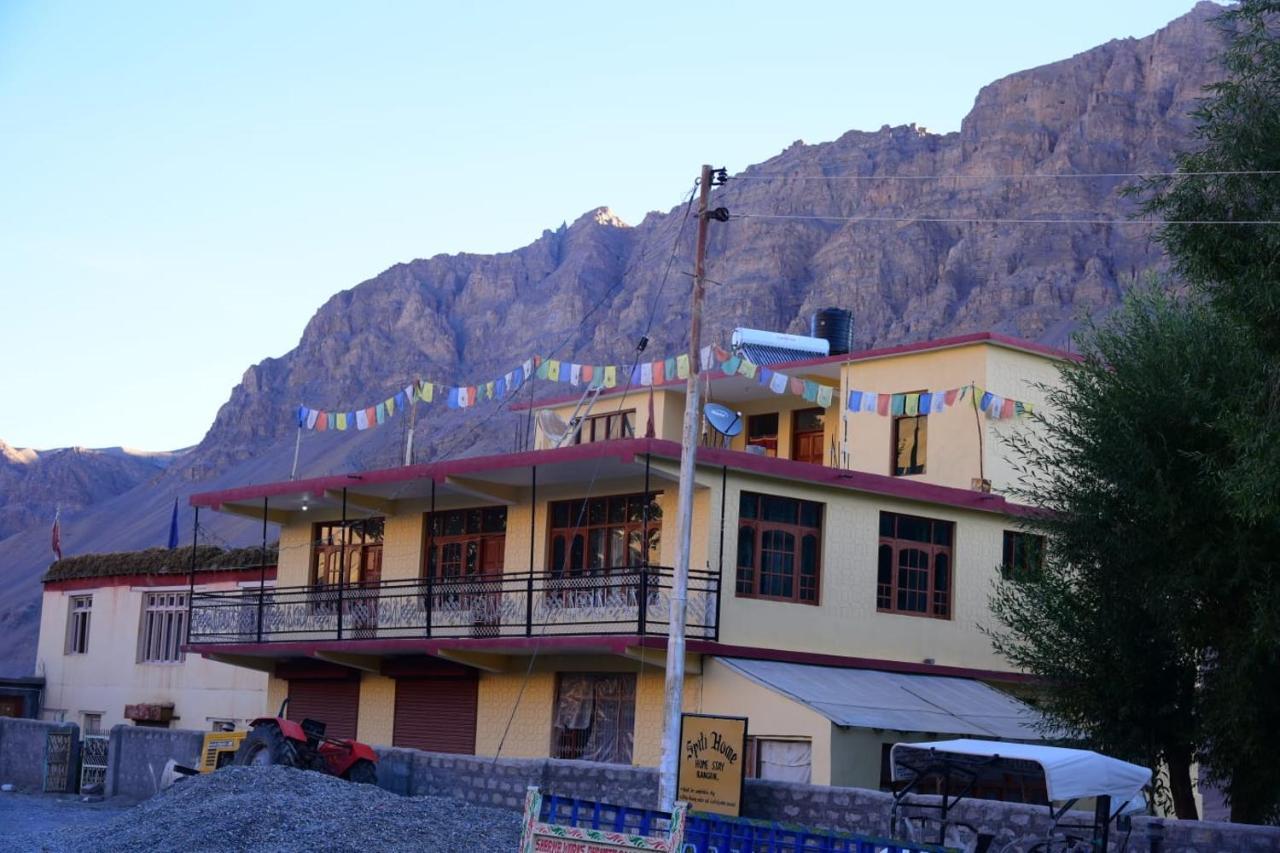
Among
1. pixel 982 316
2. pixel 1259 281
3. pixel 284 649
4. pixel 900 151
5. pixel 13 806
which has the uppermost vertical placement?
pixel 900 151

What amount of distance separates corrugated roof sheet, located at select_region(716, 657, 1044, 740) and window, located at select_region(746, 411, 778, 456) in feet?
29.7

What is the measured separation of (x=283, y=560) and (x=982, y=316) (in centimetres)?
9524

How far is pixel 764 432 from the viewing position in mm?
37000

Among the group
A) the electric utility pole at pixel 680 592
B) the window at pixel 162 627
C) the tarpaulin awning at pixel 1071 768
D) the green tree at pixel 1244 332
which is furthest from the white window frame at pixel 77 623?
the tarpaulin awning at pixel 1071 768

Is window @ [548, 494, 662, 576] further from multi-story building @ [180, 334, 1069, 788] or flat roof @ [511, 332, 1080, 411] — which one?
flat roof @ [511, 332, 1080, 411]

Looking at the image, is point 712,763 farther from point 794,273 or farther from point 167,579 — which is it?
point 794,273

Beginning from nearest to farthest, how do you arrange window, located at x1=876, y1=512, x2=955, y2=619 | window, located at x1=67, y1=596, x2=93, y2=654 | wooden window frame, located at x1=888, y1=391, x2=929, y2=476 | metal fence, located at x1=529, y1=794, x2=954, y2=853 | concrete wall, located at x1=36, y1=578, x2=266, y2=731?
metal fence, located at x1=529, y1=794, x2=954, y2=853 → window, located at x1=876, y1=512, x2=955, y2=619 → wooden window frame, located at x1=888, y1=391, x2=929, y2=476 → concrete wall, located at x1=36, y1=578, x2=266, y2=731 → window, located at x1=67, y1=596, x2=93, y2=654

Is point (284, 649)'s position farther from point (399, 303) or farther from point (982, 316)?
point (399, 303)

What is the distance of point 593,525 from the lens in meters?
28.9

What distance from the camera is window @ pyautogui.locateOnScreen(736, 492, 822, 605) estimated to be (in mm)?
27188

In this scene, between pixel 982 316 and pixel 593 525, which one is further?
pixel 982 316

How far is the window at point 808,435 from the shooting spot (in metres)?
35.9

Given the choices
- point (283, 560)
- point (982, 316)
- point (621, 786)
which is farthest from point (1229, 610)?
point (982, 316)

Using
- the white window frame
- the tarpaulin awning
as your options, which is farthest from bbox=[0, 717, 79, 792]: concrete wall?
the tarpaulin awning
